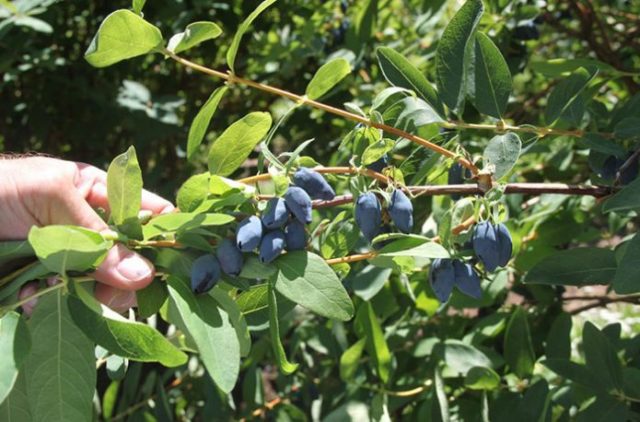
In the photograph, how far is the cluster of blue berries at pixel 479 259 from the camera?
83cm

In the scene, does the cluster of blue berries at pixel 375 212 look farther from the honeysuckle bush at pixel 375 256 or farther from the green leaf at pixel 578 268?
the green leaf at pixel 578 268

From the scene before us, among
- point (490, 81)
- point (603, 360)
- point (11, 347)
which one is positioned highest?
point (490, 81)

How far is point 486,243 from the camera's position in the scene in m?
0.82

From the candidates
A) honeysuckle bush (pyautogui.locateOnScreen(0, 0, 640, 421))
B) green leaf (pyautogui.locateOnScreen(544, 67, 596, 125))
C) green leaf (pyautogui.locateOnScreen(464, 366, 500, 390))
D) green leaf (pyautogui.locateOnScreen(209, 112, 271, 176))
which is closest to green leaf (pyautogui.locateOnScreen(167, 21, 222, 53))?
honeysuckle bush (pyautogui.locateOnScreen(0, 0, 640, 421))

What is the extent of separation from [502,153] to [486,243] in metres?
0.13

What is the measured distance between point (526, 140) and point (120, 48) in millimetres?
540

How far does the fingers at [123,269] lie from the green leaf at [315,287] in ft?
0.46

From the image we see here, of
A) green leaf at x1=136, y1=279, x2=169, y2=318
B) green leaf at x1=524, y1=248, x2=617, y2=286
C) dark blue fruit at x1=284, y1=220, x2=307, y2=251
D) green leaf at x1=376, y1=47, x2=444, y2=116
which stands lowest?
green leaf at x1=524, y1=248, x2=617, y2=286

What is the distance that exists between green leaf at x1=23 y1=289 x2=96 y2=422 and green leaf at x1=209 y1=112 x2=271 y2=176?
22cm

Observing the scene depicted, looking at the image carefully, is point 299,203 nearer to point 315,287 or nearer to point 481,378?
point 315,287

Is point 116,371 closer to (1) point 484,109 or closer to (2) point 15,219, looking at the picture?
(2) point 15,219

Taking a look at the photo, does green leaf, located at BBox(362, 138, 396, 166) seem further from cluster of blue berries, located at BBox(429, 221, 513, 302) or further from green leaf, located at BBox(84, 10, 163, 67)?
green leaf, located at BBox(84, 10, 163, 67)

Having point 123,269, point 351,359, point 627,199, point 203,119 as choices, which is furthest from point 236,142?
point 351,359

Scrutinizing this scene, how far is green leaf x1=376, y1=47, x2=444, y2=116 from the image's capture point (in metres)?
1.00
